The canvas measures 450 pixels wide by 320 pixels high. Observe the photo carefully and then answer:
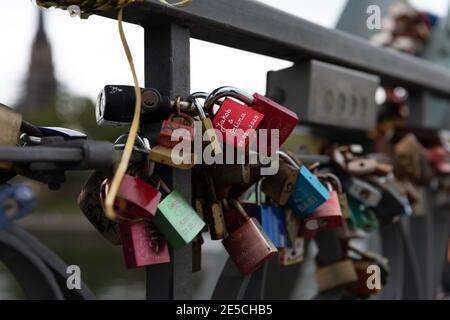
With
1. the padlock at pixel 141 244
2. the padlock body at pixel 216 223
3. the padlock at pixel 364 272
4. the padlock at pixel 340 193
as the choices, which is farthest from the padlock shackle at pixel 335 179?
the padlock at pixel 141 244

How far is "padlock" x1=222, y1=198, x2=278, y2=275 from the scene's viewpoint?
2.92 feet

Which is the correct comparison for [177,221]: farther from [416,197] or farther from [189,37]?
[416,197]

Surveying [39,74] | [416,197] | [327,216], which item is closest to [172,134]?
[327,216]

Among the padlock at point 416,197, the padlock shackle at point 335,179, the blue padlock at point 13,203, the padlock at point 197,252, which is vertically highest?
the blue padlock at point 13,203

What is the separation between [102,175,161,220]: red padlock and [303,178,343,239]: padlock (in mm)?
345

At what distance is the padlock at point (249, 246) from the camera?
2.92 feet

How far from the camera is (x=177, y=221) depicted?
2.68ft

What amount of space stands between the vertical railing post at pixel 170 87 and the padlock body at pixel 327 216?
24cm

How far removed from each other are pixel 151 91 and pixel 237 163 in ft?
0.52

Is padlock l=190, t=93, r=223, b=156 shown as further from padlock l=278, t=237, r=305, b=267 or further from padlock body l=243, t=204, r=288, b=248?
padlock l=278, t=237, r=305, b=267

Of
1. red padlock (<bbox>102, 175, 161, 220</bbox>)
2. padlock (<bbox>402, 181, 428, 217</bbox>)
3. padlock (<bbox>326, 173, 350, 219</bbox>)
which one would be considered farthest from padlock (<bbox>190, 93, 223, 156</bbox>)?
padlock (<bbox>402, 181, 428, 217</bbox>)

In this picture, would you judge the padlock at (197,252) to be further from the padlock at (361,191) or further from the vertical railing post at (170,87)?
the padlock at (361,191)
